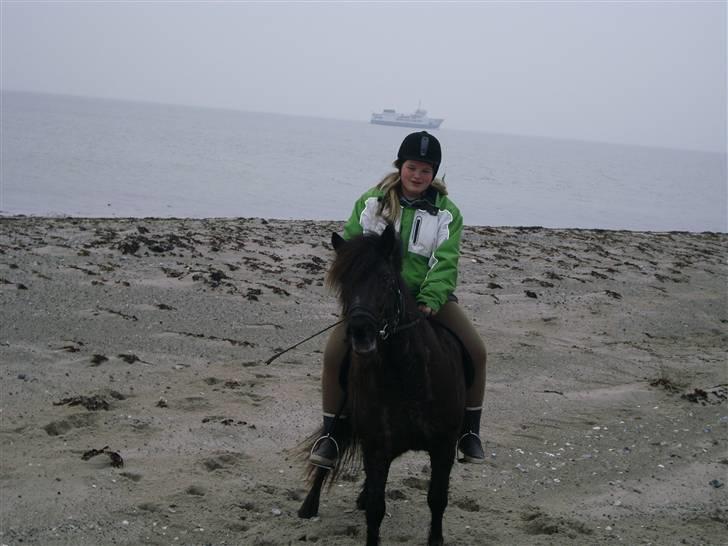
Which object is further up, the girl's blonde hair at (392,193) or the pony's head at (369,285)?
the girl's blonde hair at (392,193)

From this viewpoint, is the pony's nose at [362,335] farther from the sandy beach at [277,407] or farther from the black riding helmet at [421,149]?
the sandy beach at [277,407]

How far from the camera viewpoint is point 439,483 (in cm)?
472

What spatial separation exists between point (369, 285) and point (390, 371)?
2.13 ft

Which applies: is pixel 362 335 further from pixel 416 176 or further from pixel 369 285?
pixel 416 176

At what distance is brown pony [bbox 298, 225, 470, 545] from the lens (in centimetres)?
384

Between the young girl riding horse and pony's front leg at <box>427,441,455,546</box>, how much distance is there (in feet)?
1.39

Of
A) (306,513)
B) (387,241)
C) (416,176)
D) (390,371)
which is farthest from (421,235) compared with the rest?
(306,513)

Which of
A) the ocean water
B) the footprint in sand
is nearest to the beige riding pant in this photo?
the footprint in sand

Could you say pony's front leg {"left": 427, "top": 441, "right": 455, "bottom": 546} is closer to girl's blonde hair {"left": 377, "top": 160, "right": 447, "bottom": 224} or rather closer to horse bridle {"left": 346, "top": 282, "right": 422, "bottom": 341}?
horse bridle {"left": 346, "top": 282, "right": 422, "bottom": 341}

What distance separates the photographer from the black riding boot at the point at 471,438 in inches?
200

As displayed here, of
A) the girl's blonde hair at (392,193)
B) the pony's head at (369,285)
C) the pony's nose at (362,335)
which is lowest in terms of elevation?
the pony's nose at (362,335)

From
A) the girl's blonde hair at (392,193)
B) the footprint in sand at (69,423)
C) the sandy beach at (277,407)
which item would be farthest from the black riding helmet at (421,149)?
the footprint in sand at (69,423)

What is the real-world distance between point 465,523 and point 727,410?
399 cm

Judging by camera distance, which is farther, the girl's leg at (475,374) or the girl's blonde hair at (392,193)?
the girl's leg at (475,374)
